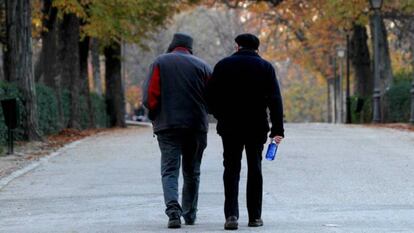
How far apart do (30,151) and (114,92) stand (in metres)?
22.2

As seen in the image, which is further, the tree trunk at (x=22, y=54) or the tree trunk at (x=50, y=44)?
the tree trunk at (x=50, y=44)

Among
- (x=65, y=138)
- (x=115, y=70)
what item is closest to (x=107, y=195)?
(x=65, y=138)

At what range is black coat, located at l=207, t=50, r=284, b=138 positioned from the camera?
9.70 metres

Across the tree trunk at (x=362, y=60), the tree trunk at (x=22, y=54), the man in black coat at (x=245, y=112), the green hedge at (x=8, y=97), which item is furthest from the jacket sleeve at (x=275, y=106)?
the tree trunk at (x=362, y=60)

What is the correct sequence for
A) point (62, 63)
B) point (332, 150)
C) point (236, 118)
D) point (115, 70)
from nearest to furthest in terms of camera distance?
point (236, 118) < point (332, 150) < point (62, 63) < point (115, 70)

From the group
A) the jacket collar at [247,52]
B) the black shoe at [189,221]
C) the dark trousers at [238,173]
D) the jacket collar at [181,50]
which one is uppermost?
the jacket collar at [181,50]

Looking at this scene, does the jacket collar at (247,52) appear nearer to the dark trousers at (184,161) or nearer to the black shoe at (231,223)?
the dark trousers at (184,161)

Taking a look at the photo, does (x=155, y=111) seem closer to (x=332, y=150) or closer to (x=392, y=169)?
(x=392, y=169)

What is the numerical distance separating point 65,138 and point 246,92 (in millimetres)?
18879

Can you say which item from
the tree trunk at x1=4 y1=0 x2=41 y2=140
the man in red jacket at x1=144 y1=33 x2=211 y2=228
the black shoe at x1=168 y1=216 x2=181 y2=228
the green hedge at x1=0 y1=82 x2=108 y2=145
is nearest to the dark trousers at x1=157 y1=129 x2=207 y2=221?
the man in red jacket at x1=144 y1=33 x2=211 y2=228

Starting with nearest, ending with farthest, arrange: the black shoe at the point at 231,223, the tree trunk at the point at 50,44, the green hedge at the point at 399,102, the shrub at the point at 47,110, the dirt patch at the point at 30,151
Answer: the black shoe at the point at 231,223, the dirt patch at the point at 30,151, the shrub at the point at 47,110, the tree trunk at the point at 50,44, the green hedge at the point at 399,102

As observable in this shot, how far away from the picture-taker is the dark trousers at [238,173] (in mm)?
9711

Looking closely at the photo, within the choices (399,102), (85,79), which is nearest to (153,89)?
(85,79)

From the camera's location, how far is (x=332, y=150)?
20.7 metres
